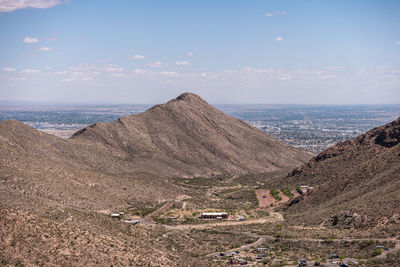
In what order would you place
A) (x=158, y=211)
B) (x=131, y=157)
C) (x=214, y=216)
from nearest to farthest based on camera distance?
1. (x=214, y=216)
2. (x=158, y=211)
3. (x=131, y=157)

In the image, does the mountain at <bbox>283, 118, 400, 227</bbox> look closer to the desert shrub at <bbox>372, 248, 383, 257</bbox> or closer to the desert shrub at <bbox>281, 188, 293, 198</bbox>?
the desert shrub at <bbox>281, 188, 293, 198</bbox>

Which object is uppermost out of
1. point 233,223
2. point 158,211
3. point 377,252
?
point 377,252

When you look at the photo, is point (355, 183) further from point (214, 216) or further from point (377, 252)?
point (377, 252)

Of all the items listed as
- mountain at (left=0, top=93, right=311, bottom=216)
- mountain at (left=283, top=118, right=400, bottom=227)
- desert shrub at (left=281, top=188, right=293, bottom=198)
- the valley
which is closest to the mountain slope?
mountain at (left=0, top=93, right=311, bottom=216)

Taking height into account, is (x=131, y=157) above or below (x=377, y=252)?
below

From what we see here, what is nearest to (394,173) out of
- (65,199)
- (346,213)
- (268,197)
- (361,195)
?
(361,195)

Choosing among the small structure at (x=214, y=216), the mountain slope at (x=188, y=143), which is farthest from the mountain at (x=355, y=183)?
the mountain slope at (x=188, y=143)

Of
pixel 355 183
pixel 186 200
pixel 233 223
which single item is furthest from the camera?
pixel 186 200

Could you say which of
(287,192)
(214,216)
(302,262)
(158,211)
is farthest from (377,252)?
(287,192)
